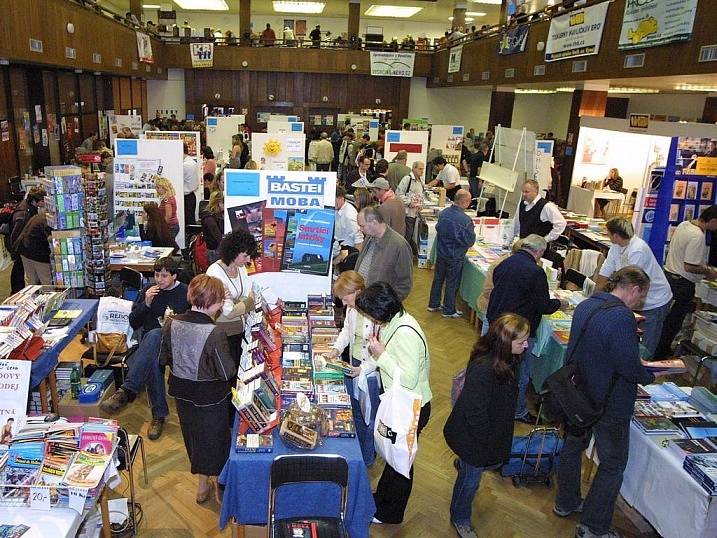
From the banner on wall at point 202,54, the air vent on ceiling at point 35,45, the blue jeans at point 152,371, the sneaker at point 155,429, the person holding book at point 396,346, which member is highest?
the banner on wall at point 202,54

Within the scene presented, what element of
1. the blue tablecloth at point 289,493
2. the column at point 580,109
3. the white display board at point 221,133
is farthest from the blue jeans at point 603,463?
the white display board at point 221,133

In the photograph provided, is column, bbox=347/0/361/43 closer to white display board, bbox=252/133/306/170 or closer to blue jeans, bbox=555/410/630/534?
white display board, bbox=252/133/306/170

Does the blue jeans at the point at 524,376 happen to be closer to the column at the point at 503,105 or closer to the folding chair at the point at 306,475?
the folding chair at the point at 306,475

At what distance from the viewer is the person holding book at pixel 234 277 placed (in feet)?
13.3

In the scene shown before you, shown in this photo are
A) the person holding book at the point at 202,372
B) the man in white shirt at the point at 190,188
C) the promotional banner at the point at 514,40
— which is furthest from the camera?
the promotional banner at the point at 514,40

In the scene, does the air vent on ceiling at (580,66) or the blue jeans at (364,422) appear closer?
the blue jeans at (364,422)

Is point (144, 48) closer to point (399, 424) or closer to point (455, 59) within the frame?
point (455, 59)

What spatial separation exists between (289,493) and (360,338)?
119 cm

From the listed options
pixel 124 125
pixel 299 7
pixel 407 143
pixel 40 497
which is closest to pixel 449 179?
pixel 407 143

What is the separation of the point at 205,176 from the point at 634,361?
26.7 feet

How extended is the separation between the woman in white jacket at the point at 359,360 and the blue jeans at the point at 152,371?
1.55 metres

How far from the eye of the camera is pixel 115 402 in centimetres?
475

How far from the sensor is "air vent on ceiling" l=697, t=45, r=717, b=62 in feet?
19.4

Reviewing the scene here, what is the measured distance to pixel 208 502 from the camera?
3.73 m
